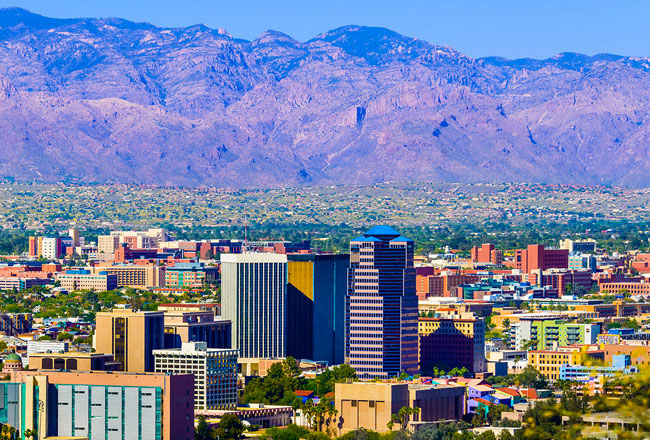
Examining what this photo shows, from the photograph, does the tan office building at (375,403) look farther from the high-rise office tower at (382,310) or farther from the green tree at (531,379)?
Answer: the high-rise office tower at (382,310)

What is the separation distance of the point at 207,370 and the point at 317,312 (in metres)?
29.1

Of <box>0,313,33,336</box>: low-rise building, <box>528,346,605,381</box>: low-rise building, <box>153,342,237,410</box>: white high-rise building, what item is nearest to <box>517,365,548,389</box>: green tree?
<box>528,346,605,381</box>: low-rise building

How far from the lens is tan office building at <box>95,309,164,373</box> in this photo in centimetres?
11544

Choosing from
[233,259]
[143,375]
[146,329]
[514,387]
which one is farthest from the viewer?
[233,259]

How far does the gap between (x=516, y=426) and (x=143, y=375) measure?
20185 mm

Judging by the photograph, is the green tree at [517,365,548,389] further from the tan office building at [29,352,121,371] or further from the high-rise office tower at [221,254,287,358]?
the tan office building at [29,352,121,371]

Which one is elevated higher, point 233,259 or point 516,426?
point 233,259

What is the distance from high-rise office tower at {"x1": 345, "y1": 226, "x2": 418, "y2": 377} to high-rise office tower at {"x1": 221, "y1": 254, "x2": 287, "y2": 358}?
20.2 feet

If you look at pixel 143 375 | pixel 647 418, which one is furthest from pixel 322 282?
pixel 647 418

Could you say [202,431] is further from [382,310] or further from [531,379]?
[382,310]

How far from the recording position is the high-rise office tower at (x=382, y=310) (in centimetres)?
12975

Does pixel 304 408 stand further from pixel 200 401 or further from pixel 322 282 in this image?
pixel 322 282

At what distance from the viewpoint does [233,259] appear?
13850 cm

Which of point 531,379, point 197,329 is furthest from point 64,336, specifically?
point 531,379
